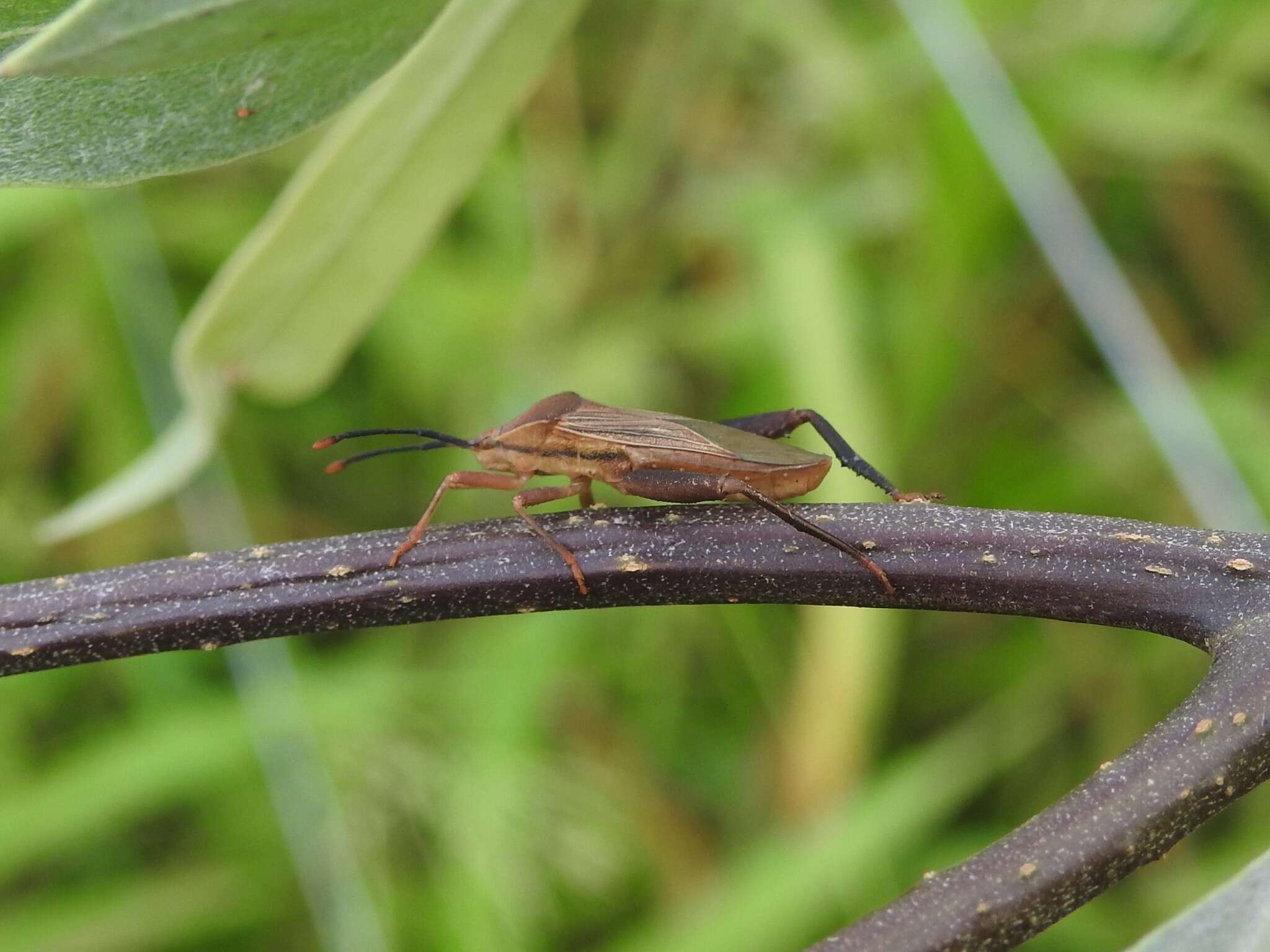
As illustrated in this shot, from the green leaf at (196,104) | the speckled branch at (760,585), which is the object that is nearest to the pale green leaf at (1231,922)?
the speckled branch at (760,585)

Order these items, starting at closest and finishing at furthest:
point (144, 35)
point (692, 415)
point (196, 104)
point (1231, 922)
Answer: point (144, 35), point (1231, 922), point (196, 104), point (692, 415)

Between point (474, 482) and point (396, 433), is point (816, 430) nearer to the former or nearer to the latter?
point (474, 482)

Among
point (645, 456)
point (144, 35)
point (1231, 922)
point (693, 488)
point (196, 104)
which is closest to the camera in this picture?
point (144, 35)

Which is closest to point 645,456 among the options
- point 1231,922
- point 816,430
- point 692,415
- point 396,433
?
point 816,430

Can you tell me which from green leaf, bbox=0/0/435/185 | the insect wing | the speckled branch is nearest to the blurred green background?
the insect wing

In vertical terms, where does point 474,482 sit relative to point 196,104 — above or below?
below

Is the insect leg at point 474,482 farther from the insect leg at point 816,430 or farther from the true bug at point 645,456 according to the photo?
the insect leg at point 816,430

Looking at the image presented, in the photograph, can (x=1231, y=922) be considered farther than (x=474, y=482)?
No

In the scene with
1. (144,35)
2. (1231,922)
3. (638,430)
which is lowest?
(1231,922)
